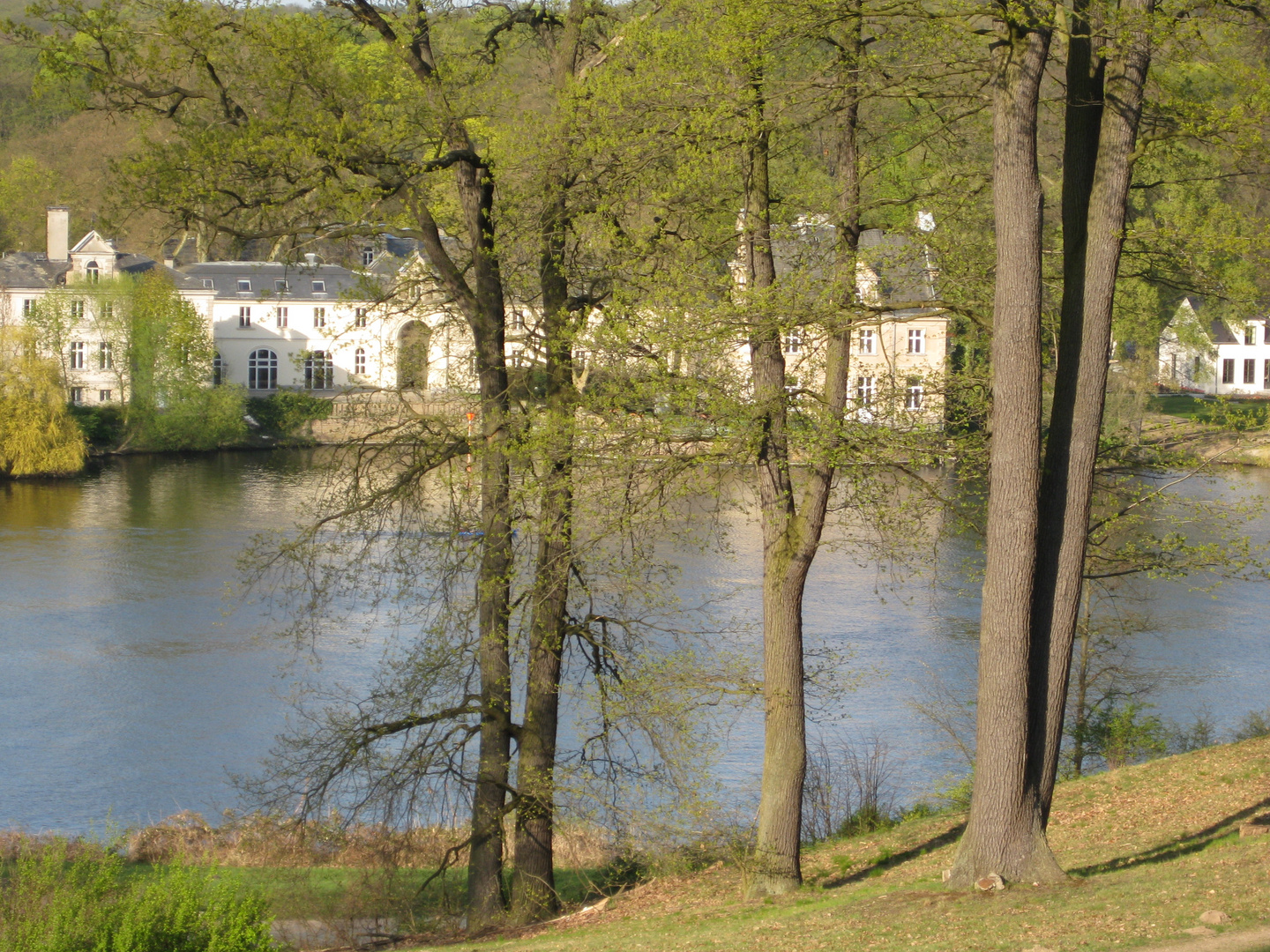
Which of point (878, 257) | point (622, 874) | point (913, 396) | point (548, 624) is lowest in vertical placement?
point (622, 874)

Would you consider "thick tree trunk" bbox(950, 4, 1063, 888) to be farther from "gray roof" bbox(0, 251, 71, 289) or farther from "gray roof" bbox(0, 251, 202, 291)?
"gray roof" bbox(0, 251, 71, 289)

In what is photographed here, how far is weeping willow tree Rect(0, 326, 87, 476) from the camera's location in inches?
1577

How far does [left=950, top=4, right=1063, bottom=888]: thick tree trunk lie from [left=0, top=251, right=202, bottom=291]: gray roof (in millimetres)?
50990

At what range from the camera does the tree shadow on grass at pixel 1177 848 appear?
25.6ft

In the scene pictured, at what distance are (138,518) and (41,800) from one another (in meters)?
18.6

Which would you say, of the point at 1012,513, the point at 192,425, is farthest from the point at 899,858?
the point at 192,425

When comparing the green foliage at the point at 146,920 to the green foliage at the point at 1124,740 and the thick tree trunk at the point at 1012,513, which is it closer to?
the thick tree trunk at the point at 1012,513

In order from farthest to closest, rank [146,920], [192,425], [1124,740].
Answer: [192,425] < [1124,740] < [146,920]

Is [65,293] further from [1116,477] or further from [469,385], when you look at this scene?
[1116,477]

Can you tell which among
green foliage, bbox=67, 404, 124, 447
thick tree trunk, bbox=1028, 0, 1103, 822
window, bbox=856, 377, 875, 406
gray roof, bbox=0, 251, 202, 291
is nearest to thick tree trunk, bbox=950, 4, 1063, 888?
thick tree trunk, bbox=1028, 0, 1103, 822

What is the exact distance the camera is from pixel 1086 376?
7184mm

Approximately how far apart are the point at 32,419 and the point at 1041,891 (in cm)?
4073

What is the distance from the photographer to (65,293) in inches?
1927

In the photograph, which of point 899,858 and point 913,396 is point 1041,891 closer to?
point 899,858
